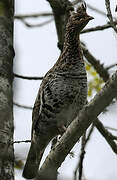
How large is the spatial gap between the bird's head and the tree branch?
263 centimetres

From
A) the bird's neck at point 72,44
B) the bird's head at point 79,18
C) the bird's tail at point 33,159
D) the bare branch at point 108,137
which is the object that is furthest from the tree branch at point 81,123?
the bird's head at point 79,18

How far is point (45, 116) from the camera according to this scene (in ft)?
18.1

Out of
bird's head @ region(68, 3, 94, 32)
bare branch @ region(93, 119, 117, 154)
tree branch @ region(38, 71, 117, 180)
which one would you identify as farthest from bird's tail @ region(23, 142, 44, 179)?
tree branch @ region(38, 71, 117, 180)

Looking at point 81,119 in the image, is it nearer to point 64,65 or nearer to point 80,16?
point 64,65

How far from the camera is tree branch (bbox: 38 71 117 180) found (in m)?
3.03

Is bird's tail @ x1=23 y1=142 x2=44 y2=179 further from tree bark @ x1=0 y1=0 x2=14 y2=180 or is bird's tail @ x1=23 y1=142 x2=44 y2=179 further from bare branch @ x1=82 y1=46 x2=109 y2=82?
bare branch @ x1=82 y1=46 x2=109 y2=82

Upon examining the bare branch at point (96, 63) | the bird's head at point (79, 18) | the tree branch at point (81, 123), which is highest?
the bird's head at point (79, 18)

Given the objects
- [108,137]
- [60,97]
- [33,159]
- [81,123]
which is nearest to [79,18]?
[60,97]

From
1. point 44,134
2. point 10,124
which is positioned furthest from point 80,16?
point 10,124

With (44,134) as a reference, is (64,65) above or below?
above

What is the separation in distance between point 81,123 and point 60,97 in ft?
6.71

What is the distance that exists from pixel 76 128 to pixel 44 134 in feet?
7.71

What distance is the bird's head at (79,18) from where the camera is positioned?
18.9 ft

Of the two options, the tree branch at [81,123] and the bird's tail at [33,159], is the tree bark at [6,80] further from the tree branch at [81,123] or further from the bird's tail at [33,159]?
the bird's tail at [33,159]
